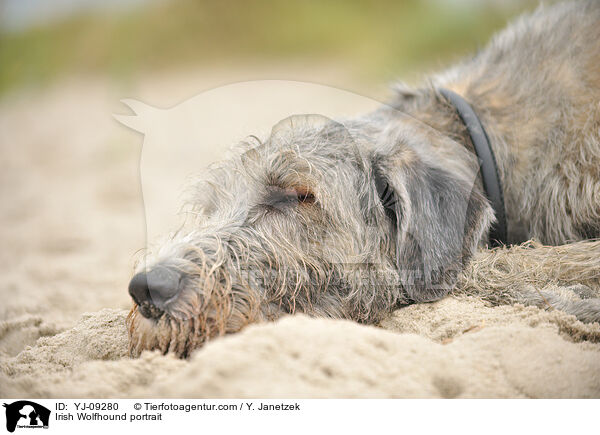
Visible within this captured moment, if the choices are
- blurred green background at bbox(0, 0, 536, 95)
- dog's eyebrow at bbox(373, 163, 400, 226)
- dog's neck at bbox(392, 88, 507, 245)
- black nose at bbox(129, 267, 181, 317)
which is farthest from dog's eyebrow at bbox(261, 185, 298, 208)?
blurred green background at bbox(0, 0, 536, 95)

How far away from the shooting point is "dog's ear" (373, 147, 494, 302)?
118 inches

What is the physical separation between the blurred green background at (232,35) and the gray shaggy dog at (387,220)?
6.10 m

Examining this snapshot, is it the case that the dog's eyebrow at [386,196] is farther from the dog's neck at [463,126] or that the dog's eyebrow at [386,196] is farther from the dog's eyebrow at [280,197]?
the dog's neck at [463,126]

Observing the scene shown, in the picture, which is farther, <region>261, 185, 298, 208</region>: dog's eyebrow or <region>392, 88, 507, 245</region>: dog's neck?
<region>392, 88, 507, 245</region>: dog's neck

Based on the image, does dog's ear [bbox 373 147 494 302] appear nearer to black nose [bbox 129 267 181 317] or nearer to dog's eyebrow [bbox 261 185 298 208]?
dog's eyebrow [bbox 261 185 298 208]

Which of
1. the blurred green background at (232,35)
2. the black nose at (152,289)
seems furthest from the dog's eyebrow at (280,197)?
the blurred green background at (232,35)

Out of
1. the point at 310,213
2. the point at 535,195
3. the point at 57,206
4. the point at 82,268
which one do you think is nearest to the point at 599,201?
the point at 535,195
